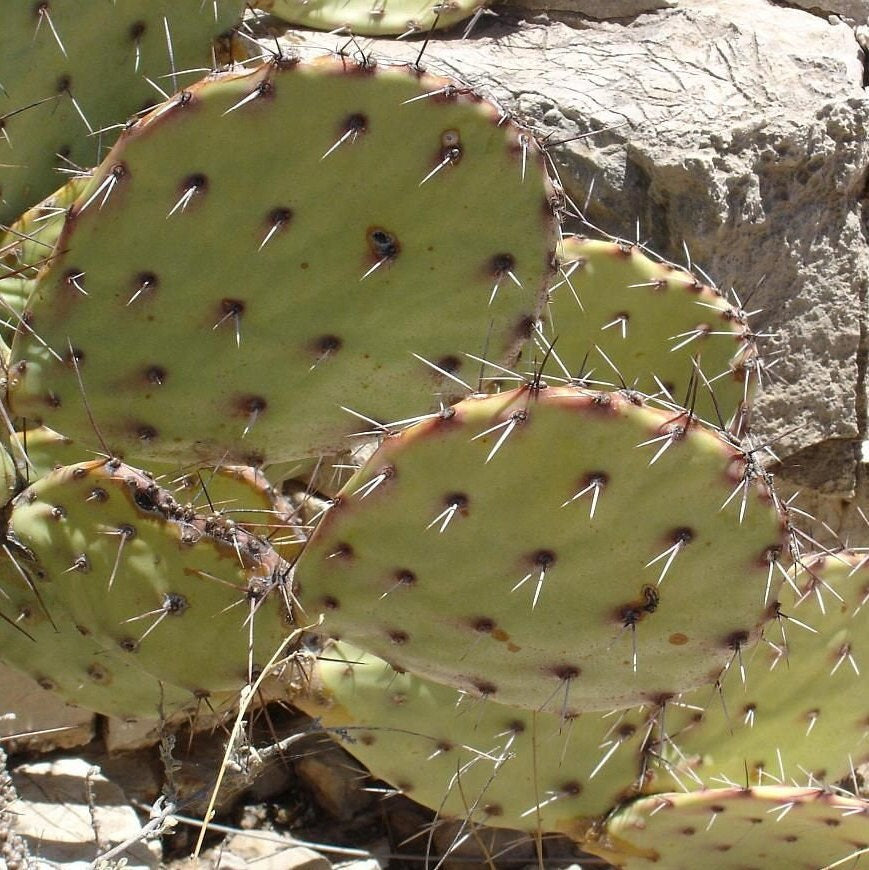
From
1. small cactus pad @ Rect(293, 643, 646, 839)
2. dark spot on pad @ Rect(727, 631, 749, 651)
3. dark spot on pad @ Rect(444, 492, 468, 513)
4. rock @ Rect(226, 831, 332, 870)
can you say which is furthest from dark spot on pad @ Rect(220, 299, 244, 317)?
rock @ Rect(226, 831, 332, 870)

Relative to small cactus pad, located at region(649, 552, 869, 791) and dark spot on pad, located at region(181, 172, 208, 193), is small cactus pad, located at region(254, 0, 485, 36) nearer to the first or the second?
dark spot on pad, located at region(181, 172, 208, 193)

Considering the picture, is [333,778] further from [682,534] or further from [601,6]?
[601,6]

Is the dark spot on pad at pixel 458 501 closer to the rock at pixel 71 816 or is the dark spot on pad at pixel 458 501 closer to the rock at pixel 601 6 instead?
the rock at pixel 71 816

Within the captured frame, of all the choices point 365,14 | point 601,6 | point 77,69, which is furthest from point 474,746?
point 601,6

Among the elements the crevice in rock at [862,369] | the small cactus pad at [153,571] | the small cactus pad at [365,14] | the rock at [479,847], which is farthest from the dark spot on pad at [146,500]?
the crevice in rock at [862,369]

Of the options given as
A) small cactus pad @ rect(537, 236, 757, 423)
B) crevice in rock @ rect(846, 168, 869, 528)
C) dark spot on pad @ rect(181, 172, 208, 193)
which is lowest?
crevice in rock @ rect(846, 168, 869, 528)
